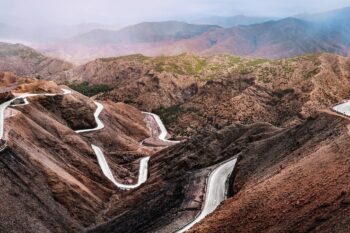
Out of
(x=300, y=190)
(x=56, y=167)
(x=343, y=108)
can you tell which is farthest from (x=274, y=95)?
(x=300, y=190)

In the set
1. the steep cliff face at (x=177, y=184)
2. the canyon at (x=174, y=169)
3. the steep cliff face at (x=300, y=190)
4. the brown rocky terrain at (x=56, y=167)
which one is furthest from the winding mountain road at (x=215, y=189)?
the brown rocky terrain at (x=56, y=167)

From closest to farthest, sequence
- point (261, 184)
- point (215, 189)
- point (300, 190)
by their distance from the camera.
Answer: point (300, 190), point (261, 184), point (215, 189)

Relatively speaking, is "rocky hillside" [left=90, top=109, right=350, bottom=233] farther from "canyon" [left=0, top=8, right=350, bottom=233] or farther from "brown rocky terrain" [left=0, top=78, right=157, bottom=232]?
"brown rocky terrain" [left=0, top=78, right=157, bottom=232]

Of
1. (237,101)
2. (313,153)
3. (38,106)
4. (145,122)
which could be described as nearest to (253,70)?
(237,101)

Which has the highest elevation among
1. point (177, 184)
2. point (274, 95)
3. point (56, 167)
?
point (177, 184)

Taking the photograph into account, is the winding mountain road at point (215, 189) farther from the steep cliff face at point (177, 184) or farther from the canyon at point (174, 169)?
the steep cliff face at point (177, 184)

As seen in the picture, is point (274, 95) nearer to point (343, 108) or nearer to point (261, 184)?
point (343, 108)

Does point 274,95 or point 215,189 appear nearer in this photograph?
point 215,189

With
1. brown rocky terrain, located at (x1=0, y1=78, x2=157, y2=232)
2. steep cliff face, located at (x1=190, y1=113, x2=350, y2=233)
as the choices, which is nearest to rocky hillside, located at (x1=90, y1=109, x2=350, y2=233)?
steep cliff face, located at (x1=190, y1=113, x2=350, y2=233)

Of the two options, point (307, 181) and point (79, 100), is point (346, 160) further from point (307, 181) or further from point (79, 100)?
point (79, 100)
